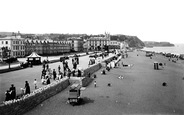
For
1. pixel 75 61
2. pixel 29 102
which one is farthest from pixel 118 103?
pixel 75 61

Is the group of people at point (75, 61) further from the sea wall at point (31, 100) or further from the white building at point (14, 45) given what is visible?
the white building at point (14, 45)

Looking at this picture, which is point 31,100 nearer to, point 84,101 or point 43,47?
point 84,101

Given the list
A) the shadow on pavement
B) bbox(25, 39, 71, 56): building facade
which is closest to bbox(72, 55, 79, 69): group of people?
the shadow on pavement

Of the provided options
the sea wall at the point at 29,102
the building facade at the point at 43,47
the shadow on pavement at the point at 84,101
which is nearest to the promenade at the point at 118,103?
the shadow on pavement at the point at 84,101

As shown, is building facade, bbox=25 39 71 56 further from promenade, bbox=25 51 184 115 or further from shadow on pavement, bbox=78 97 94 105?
shadow on pavement, bbox=78 97 94 105

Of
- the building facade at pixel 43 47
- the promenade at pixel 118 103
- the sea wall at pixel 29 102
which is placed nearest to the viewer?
the sea wall at pixel 29 102

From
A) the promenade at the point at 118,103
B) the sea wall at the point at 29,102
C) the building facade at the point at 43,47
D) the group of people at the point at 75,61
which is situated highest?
the building facade at the point at 43,47

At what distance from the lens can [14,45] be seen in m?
49.8

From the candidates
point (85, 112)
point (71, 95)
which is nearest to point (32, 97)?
point (71, 95)

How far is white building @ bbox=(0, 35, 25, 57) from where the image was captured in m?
48.6

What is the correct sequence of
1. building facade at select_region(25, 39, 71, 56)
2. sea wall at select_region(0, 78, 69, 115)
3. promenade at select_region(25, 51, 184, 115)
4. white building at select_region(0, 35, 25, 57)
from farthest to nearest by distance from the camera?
building facade at select_region(25, 39, 71, 56) < white building at select_region(0, 35, 25, 57) < promenade at select_region(25, 51, 184, 115) < sea wall at select_region(0, 78, 69, 115)

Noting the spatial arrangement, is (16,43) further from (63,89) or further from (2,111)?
(2,111)

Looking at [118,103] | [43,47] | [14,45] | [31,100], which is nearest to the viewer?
[31,100]

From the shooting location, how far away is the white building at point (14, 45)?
4862 centimetres
